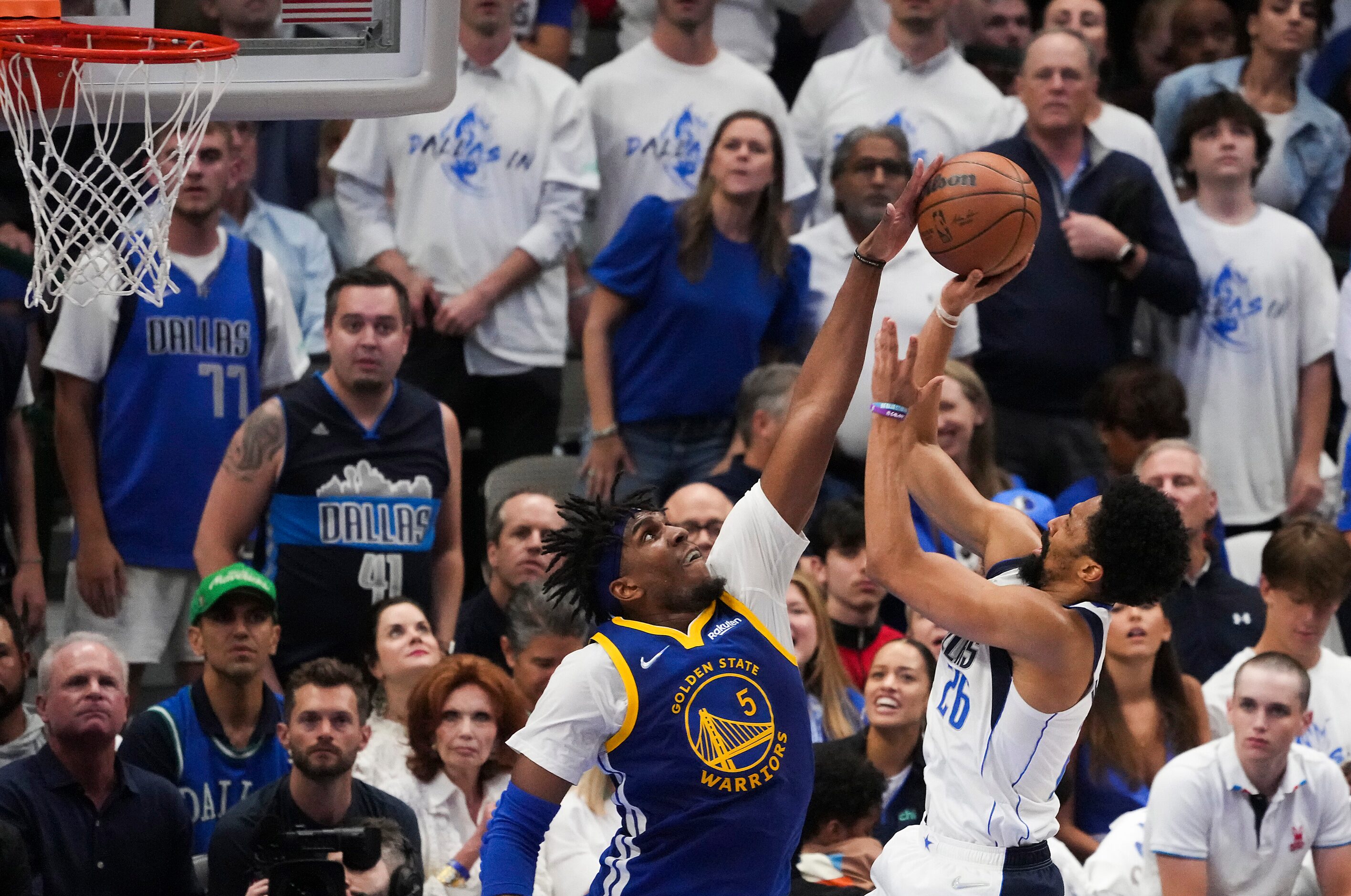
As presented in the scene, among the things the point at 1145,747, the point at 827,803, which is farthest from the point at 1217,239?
the point at 827,803

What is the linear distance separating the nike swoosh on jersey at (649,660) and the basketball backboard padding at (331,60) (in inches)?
72.4

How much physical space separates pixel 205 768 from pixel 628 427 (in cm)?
252

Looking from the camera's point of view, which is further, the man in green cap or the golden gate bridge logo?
the man in green cap

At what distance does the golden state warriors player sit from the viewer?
181 inches

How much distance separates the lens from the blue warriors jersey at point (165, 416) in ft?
24.2

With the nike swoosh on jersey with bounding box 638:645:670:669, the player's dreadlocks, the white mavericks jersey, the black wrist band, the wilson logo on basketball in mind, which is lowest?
the white mavericks jersey

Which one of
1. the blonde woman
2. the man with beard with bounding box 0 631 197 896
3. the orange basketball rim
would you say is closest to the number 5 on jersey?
the blonde woman

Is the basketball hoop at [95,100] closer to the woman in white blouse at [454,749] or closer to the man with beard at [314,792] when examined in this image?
the man with beard at [314,792]

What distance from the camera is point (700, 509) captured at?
717 cm

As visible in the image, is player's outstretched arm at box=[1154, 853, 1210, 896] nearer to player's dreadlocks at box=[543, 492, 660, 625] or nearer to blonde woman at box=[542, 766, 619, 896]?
blonde woman at box=[542, 766, 619, 896]

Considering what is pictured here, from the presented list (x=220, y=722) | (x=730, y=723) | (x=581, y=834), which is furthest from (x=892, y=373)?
(x=220, y=722)

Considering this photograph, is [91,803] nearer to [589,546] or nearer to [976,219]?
[589,546]

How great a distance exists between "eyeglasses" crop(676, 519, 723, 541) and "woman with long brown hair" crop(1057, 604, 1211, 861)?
1.47m

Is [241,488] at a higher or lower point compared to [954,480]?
lower
